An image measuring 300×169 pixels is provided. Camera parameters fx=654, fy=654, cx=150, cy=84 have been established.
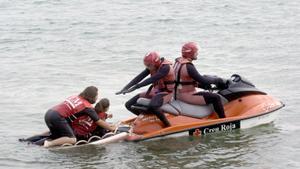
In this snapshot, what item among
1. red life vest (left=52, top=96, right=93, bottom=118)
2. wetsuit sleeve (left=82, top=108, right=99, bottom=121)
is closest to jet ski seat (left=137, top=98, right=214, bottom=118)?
wetsuit sleeve (left=82, top=108, right=99, bottom=121)

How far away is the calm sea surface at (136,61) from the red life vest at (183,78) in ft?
3.30

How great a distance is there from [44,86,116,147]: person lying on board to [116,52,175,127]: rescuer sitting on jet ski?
73 centimetres

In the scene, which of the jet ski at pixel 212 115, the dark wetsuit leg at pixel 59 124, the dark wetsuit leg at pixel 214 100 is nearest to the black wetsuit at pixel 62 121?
the dark wetsuit leg at pixel 59 124

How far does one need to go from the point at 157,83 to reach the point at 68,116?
1933mm

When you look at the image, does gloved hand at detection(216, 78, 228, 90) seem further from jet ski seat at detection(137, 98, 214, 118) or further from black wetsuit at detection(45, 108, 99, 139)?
black wetsuit at detection(45, 108, 99, 139)

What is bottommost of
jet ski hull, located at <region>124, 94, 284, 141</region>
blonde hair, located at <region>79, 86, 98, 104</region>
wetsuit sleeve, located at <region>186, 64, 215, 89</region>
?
jet ski hull, located at <region>124, 94, 284, 141</region>

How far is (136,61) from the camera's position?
2170 cm

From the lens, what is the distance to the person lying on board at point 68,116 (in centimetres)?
1191

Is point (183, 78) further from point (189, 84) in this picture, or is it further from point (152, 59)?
point (152, 59)

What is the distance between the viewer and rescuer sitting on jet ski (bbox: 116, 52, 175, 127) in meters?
12.3

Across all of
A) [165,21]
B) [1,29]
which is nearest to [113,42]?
[165,21]

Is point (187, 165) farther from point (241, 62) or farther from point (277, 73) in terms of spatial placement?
point (241, 62)

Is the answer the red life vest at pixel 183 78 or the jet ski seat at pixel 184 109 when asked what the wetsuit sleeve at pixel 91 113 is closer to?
the jet ski seat at pixel 184 109

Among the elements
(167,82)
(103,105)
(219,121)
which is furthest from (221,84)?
(103,105)
